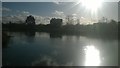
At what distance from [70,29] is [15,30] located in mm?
5848

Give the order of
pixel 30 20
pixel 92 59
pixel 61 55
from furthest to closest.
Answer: pixel 30 20 < pixel 61 55 < pixel 92 59

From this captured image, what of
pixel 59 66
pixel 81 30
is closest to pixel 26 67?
pixel 59 66

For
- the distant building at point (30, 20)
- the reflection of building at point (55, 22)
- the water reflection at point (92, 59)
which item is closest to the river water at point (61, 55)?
the water reflection at point (92, 59)

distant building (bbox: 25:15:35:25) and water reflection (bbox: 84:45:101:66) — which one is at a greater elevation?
distant building (bbox: 25:15:35:25)

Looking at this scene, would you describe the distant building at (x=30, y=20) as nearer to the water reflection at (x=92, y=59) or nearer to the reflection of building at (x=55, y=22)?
the reflection of building at (x=55, y=22)

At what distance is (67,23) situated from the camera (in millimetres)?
23016

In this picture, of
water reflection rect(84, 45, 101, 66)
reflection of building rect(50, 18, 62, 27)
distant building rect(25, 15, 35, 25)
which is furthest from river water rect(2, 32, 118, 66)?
reflection of building rect(50, 18, 62, 27)

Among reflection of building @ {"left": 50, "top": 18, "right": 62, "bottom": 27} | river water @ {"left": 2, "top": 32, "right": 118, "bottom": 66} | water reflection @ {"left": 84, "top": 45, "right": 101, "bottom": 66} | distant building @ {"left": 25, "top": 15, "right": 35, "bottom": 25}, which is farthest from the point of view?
reflection of building @ {"left": 50, "top": 18, "right": 62, "bottom": 27}

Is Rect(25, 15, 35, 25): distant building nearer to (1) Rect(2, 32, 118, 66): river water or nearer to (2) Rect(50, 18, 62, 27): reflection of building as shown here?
(2) Rect(50, 18, 62, 27): reflection of building

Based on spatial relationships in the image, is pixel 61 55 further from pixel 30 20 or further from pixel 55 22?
pixel 30 20

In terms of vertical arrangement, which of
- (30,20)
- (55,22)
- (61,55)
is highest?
(30,20)

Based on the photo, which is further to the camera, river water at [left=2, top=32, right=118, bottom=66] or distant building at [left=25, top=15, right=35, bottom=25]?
distant building at [left=25, top=15, right=35, bottom=25]

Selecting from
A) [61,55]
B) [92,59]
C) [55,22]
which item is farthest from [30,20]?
[92,59]

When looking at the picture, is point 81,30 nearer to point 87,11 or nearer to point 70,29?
point 70,29
